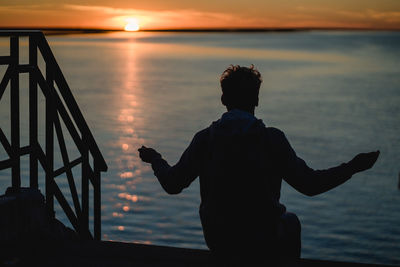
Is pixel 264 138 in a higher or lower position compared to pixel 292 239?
higher

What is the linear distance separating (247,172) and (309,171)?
1.22ft

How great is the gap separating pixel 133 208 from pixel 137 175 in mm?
3847

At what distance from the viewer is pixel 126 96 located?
47.8m

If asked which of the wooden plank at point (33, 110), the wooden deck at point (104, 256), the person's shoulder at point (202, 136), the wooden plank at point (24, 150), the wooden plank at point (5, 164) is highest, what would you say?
the wooden plank at point (33, 110)

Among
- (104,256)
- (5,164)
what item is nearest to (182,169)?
(104,256)

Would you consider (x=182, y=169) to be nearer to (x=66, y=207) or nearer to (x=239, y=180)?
(x=239, y=180)

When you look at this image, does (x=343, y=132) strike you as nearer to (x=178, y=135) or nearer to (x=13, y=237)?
(x=178, y=135)

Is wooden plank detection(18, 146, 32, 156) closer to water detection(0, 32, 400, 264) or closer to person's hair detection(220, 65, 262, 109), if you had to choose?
person's hair detection(220, 65, 262, 109)

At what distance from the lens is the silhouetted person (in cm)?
413

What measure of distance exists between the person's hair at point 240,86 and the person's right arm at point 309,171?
0.27m

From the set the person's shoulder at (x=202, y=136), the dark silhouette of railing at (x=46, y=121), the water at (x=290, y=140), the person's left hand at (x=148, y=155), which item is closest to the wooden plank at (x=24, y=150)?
the dark silhouette of railing at (x=46, y=121)

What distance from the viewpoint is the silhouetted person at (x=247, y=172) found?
163 inches

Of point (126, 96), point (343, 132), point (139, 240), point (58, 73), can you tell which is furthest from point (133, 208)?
point (126, 96)

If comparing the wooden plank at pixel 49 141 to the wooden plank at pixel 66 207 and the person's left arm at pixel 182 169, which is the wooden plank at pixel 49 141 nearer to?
the wooden plank at pixel 66 207
